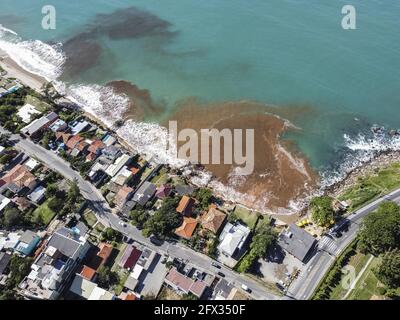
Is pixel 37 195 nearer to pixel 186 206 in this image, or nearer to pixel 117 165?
pixel 117 165

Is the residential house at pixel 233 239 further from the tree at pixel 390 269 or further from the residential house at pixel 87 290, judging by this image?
the tree at pixel 390 269

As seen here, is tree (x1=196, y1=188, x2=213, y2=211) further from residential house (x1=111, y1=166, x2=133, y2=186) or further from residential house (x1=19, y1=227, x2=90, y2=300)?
residential house (x1=19, y1=227, x2=90, y2=300)

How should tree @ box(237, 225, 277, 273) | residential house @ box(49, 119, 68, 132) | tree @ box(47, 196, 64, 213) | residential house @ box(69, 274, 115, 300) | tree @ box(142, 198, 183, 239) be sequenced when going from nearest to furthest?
residential house @ box(69, 274, 115, 300) → tree @ box(237, 225, 277, 273) → tree @ box(142, 198, 183, 239) → tree @ box(47, 196, 64, 213) → residential house @ box(49, 119, 68, 132)

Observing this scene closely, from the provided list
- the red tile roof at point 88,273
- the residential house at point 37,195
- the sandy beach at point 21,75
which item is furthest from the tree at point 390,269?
the sandy beach at point 21,75

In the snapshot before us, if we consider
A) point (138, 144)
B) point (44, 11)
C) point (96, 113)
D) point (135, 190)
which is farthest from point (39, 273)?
point (44, 11)

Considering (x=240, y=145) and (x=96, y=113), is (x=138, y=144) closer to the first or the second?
(x=96, y=113)

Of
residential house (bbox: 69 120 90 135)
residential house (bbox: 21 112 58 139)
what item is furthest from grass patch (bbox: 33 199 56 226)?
residential house (bbox: 69 120 90 135)

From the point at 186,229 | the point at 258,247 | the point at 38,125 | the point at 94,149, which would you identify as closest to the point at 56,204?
the point at 94,149
